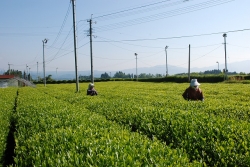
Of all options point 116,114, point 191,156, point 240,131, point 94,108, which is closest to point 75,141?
point 191,156

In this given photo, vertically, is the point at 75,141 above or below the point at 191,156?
above

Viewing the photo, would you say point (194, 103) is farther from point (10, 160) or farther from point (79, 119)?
point (10, 160)

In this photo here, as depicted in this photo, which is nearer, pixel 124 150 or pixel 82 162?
pixel 82 162

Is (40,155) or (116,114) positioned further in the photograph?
(116,114)

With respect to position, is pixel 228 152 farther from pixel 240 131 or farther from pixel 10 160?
pixel 10 160

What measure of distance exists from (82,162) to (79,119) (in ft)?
11.7

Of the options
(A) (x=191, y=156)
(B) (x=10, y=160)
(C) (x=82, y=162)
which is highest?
(C) (x=82, y=162)

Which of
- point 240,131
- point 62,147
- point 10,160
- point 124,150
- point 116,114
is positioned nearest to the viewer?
point 124,150

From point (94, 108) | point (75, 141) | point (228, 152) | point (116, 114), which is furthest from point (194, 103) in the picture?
point (75, 141)

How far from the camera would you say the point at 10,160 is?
7.77 metres

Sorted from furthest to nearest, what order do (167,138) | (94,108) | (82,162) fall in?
1. (94,108)
2. (167,138)
3. (82,162)

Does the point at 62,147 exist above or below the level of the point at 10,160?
above

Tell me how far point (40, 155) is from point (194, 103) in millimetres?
6939

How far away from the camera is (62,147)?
4340mm
